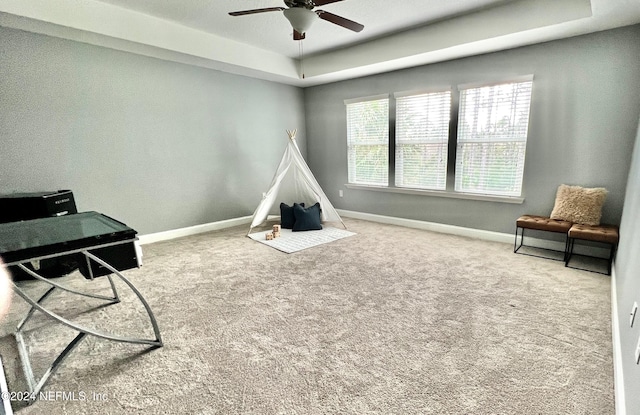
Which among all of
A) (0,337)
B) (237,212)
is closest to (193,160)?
(237,212)

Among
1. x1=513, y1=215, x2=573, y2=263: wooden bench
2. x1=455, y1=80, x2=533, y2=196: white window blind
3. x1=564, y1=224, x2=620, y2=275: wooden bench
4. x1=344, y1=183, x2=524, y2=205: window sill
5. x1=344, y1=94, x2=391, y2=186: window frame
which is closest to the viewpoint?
x1=564, y1=224, x2=620, y2=275: wooden bench

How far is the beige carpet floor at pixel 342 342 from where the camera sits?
154cm

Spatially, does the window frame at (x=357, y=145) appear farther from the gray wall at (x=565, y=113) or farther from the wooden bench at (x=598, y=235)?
the wooden bench at (x=598, y=235)

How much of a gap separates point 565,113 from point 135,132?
17.0ft

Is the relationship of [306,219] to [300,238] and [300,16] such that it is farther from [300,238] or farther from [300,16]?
[300,16]

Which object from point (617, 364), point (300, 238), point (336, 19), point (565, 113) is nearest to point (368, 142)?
point (300, 238)

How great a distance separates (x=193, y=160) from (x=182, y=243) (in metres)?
1.27

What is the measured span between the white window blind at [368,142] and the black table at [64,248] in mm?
4001

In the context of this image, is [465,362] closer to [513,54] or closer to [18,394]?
[18,394]

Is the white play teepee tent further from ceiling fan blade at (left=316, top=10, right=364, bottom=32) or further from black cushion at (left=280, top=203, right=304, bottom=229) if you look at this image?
ceiling fan blade at (left=316, top=10, right=364, bottom=32)

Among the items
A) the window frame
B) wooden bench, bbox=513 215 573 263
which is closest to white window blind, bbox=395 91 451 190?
the window frame

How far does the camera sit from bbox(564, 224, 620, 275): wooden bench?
2.84 m

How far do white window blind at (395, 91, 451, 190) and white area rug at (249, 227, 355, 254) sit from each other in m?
1.36

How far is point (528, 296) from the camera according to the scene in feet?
8.37
